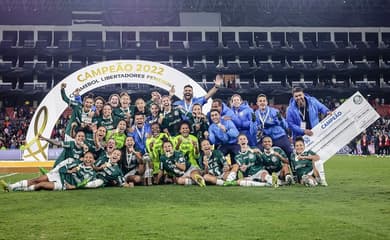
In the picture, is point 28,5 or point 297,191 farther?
point 28,5

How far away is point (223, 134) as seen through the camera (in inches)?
390

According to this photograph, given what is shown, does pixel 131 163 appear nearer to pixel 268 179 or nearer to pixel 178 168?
pixel 178 168

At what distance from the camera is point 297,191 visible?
8414 mm

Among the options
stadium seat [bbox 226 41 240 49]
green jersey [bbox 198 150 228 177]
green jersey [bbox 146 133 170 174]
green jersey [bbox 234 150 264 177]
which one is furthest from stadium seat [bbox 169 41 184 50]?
green jersey [bbox 234 150 264 177]

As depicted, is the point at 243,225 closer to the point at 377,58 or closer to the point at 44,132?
the point at 44,132

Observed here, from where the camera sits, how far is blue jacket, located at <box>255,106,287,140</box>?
996 cm

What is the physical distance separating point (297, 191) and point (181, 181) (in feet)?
8.07

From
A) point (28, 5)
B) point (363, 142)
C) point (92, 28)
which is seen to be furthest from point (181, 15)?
point (363, 142)

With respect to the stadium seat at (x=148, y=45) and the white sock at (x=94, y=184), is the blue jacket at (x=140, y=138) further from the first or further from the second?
the stadium seat at (x=148, y=45)

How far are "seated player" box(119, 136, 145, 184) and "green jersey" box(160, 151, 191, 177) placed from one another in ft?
1.47

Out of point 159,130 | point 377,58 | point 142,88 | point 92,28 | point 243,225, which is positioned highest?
point 92,28

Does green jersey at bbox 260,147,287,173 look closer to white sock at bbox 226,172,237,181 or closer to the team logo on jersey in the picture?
white sock at bbox 226,172,237,181

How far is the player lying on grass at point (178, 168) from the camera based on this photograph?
30.9 ft

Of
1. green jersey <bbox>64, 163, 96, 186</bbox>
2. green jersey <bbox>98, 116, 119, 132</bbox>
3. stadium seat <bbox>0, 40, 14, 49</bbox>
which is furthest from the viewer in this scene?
stadium seat <bbox>0, 40, 14, 49</bbox>
